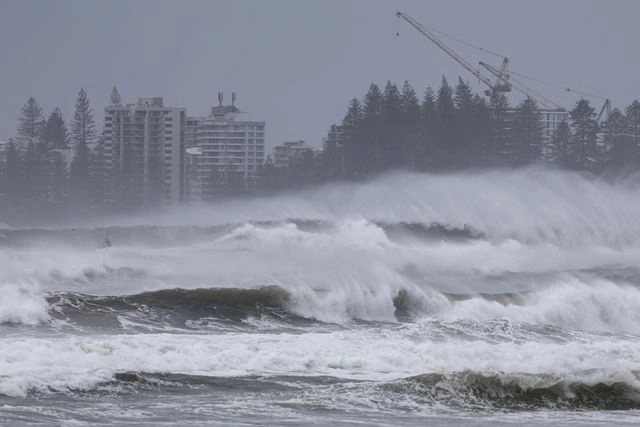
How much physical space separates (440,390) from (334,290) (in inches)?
492

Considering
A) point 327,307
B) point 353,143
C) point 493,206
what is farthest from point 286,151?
point 327,307

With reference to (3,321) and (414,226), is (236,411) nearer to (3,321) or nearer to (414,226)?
(3,321)

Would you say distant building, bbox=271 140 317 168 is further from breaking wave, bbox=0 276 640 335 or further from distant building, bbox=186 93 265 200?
breaking wave, bbox=0 276 640 335

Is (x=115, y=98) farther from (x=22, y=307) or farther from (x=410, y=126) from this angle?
(x=22, y=307)

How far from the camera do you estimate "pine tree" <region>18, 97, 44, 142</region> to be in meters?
144

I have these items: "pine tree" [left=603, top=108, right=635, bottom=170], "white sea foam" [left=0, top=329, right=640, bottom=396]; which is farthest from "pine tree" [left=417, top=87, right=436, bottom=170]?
"white sea foam" [left=0, top=329, right=640, bottom=396]

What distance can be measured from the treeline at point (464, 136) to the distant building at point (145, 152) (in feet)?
63.8

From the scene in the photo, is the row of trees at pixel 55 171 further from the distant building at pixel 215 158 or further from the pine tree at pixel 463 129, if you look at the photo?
the pine tree at pixel 463 129

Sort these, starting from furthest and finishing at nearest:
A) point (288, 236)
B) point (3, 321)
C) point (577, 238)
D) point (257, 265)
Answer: point (577, 238), point (288, 236), point (257, 265), point (3, 321)

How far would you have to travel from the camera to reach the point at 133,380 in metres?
21.9

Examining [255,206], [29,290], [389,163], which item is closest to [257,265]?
[29,290]

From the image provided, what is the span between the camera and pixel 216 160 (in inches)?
6944

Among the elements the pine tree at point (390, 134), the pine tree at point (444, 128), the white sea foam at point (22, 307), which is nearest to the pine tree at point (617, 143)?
the pine tree at point (444, 128)

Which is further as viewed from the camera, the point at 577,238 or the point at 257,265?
the point at 577,238
